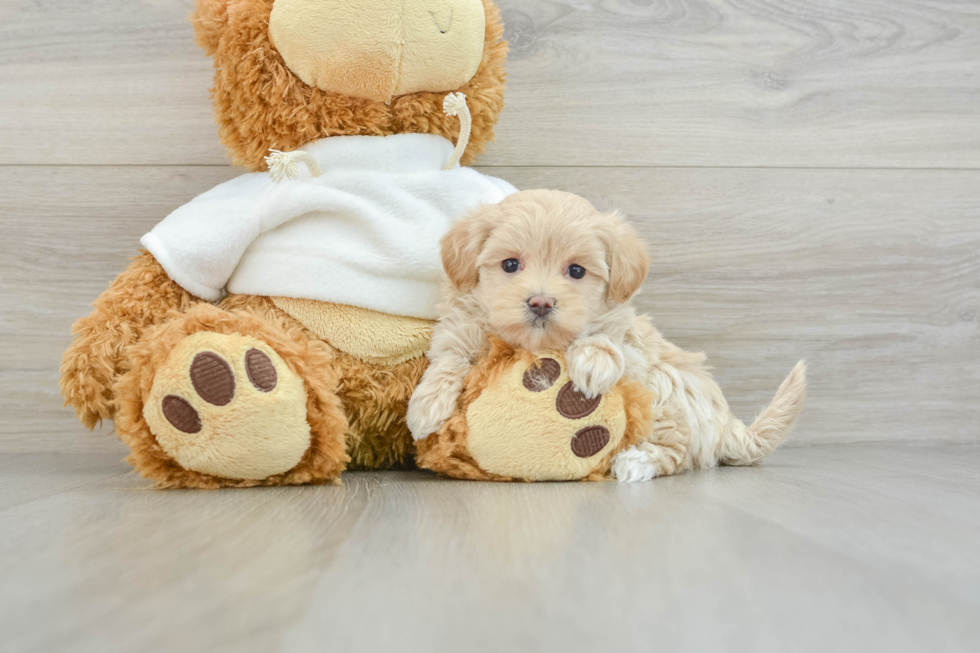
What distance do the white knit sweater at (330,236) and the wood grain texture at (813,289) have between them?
0.88 ft

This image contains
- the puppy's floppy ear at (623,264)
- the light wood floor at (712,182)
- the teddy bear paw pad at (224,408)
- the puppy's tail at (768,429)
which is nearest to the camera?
the teddy bear paw pad at (224,408)

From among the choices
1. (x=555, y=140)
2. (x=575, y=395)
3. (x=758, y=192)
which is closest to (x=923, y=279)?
(x=758, y=192)

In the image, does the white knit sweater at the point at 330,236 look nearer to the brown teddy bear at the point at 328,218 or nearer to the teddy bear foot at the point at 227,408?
the brown teddy bear at the point at 328,218

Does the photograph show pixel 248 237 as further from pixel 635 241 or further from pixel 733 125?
pixel 733 125

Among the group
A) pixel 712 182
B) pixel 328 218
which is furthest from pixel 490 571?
pixel 712 182

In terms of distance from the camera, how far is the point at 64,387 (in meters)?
0.85

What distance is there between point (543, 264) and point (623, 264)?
0.30 ft

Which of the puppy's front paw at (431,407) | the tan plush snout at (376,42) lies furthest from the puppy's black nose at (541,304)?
the tan plush snout at (376,42)

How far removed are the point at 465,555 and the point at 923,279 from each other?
3.52ft

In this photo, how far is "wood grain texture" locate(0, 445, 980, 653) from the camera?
14.6 inches

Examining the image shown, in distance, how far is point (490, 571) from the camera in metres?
0.47

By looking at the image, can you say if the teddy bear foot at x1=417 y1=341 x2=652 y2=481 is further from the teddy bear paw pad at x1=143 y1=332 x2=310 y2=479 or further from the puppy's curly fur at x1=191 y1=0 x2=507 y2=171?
the puppy's curly fur at x1=191 y1=0 x2=507 y2=171

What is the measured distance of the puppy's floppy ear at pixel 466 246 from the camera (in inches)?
33.1

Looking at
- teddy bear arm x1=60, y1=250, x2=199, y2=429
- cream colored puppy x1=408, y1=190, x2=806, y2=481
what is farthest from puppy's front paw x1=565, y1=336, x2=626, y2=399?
teddy bear arm x1=60, y1=250, x2=199, y2=429
